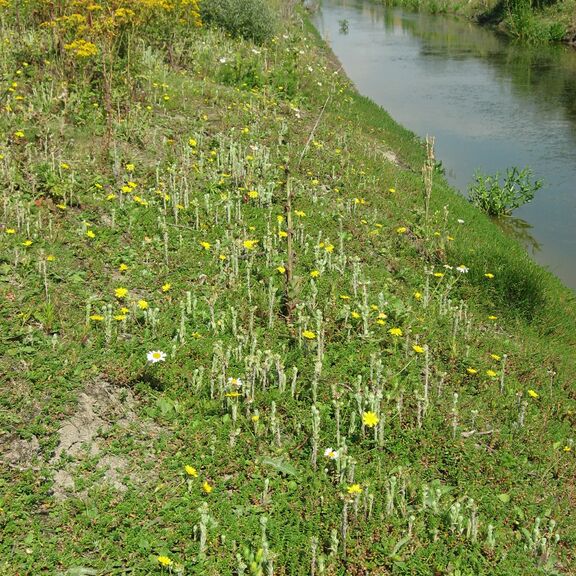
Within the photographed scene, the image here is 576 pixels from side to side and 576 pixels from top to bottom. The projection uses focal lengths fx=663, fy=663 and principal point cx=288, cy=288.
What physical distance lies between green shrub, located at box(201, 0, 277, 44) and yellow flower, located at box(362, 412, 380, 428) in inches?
508

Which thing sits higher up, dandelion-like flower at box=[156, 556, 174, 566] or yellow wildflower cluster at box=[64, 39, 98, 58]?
yellow wildflower cluster at box=[64, 39, 98, 58]

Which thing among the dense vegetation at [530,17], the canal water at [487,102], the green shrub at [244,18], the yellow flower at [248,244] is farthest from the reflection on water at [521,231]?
the dense vegetation at [530,17]

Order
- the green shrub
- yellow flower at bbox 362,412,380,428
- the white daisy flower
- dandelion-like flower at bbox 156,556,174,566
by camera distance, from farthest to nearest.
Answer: the green shrub < yellow flower at bbox 362,412,380,428 < the white daisy flower < dandelion-like flower at bbox 156,556,174,566

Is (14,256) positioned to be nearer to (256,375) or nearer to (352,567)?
(256,375)

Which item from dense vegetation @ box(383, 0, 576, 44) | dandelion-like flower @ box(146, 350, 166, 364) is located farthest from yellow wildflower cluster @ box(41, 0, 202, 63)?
dense vegetation @ box(383, 0, 576, 44)

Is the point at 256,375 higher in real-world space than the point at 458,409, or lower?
higher

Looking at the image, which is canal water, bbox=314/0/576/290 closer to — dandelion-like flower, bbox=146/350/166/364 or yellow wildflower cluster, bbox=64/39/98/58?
yellow wildflower cluster, bbox=64/39/98/58

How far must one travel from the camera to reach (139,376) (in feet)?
15.3

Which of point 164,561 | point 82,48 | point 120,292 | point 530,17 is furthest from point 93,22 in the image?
point 530,17

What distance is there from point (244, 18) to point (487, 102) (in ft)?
22.6

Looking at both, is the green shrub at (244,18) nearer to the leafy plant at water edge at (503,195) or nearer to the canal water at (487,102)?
the canal water at (487,102)

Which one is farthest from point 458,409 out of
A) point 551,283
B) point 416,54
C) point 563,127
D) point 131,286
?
Answer: point 416,54

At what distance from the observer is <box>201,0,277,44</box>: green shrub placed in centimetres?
1559

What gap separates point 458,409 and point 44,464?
2.93m
